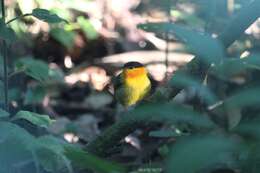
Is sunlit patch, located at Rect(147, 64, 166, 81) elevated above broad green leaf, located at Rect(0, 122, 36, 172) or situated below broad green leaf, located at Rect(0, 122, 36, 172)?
below

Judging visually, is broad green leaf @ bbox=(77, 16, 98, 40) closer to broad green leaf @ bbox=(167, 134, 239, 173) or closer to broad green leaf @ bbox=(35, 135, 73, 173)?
broad green leaf @ bbox=(35, 135, 73, 173)

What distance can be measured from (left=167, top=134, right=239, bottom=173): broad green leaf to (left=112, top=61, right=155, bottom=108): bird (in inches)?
103

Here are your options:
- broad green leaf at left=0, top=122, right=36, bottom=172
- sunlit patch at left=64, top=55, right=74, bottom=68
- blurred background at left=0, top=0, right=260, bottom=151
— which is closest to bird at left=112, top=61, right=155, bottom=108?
blurred background at left=0, top=0, right=260, bottom=151

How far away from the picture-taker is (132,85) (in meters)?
3.93

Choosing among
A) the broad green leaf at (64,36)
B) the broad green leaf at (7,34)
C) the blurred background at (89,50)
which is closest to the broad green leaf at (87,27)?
the blurred background at (89,50)

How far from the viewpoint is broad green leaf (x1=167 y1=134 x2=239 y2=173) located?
1.02m

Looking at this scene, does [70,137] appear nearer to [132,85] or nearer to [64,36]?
[132,85]

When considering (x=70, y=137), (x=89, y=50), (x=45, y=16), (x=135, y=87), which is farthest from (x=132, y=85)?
(x=89, y=50)

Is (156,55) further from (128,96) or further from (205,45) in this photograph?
(205,45)

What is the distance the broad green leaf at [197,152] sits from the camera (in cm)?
102

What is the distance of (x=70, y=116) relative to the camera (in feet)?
19.0

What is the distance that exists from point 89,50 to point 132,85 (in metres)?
3.04

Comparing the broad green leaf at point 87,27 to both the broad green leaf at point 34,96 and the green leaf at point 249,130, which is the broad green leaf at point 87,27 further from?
the green leaf at point 249,130

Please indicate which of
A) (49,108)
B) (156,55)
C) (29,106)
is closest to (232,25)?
(29,106)
